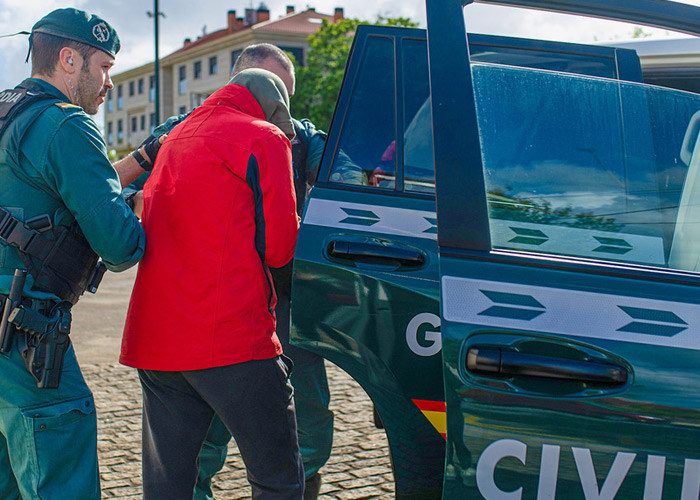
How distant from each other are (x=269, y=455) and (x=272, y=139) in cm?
90

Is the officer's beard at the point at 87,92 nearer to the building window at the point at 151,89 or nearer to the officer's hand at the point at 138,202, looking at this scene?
the officer's hand at the point at 138,202

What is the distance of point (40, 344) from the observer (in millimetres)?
1980

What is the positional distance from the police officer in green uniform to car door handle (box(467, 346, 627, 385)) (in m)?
1.06

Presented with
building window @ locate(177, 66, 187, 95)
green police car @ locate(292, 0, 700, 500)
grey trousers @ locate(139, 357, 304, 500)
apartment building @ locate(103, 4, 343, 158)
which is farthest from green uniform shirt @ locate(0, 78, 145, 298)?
building window @ locate(177, 66, 187, 95)

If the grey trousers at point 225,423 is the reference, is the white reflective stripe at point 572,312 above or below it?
above

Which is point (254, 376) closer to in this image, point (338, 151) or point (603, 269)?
point (338, 151)

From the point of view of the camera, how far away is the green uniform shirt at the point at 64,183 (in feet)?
6.51

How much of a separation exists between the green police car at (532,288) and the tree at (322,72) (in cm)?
3282

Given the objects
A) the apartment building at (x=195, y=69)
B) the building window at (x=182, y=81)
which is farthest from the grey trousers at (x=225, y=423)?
the building window at (x=182, y=81)

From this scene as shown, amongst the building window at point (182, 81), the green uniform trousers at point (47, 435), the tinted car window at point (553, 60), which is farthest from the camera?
the building window at point (182, 81)

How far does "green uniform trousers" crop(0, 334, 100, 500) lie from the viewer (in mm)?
1961

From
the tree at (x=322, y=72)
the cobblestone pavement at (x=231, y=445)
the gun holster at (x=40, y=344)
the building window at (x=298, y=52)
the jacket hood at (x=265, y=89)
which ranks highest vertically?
the building window at (x=298, y=52)

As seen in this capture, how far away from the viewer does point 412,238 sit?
2254 mm

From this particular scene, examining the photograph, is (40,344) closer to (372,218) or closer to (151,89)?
(372,218)
